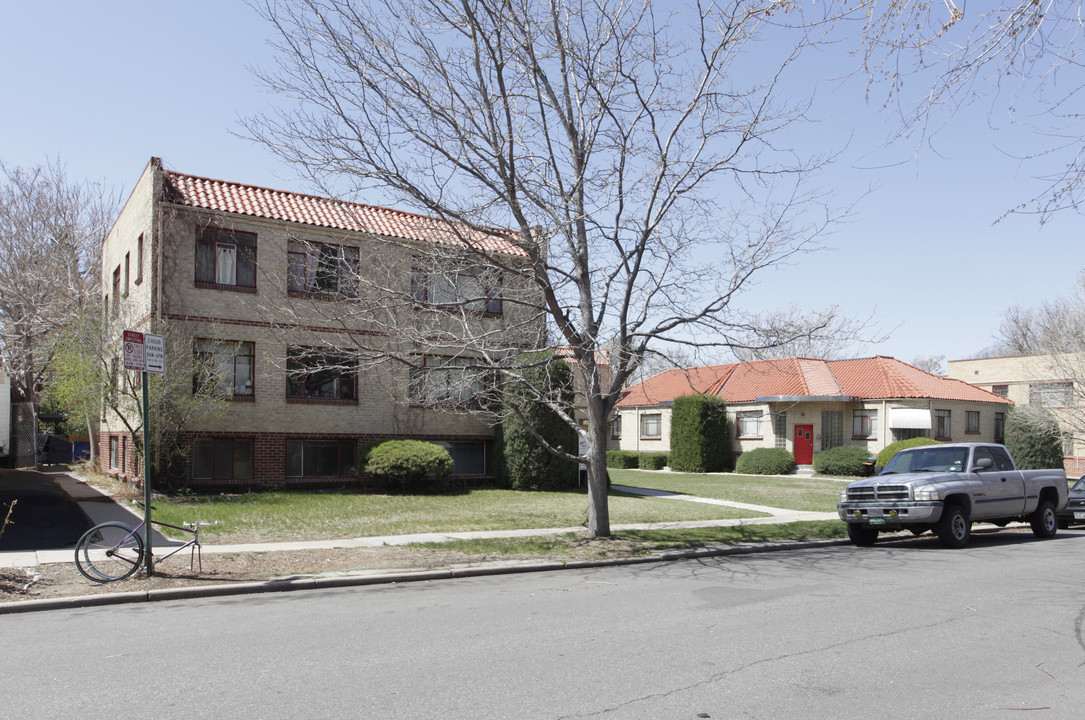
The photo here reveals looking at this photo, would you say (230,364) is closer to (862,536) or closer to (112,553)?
(112,553)

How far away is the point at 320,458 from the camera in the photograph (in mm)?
21375

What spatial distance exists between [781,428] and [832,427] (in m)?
2.33

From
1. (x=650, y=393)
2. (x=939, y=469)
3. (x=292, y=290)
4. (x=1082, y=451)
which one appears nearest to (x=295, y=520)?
(x=292, y=290)

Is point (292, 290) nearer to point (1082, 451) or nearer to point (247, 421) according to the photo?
point (247, 421)

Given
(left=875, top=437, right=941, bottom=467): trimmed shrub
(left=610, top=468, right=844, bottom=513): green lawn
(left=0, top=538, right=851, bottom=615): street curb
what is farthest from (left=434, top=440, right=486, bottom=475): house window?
(left=875, top=437, right=941, bottom=467): trimmed shrub

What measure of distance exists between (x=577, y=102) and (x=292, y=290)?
10.6m

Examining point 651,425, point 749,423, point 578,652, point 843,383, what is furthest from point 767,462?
point 578,652

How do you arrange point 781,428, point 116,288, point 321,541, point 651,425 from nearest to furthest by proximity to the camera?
point 321,541 → point 116,288 → point 781,428 → point 651,425

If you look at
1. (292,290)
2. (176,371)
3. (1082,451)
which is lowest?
(1082,451)

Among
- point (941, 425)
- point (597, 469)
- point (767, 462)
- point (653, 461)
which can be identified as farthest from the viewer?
point (653, 461)

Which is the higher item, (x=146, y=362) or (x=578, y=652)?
(x=146, y=362)

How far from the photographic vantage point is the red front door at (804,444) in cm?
3731

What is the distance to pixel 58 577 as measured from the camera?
9.59 metres

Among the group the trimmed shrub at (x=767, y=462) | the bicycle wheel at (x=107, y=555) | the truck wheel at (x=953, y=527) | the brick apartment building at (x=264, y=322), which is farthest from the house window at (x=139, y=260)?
the trimmed shrub at (x=767, y=462)
